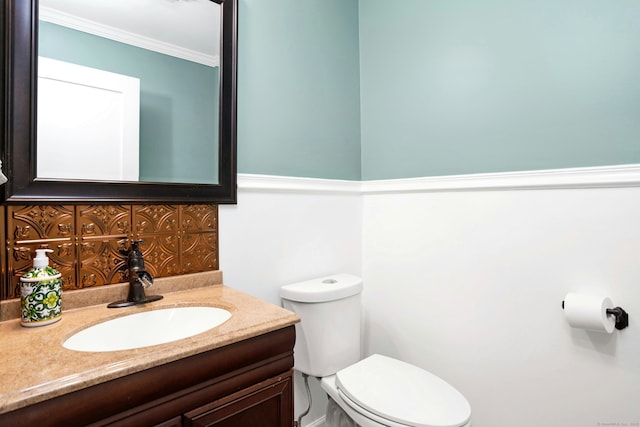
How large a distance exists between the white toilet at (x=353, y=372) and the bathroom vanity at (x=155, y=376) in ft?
1.11

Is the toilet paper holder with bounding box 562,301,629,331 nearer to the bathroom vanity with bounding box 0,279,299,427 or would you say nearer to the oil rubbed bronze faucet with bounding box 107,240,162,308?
the bathroom vanity with bounding box 0,279,299,427

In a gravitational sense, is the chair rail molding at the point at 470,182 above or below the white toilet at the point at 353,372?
above

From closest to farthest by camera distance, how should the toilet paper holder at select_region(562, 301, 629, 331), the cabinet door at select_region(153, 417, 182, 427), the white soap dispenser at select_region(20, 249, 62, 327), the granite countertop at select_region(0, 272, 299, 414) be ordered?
the granite countertop at select_region(0, 272, 299, 414) → the cabinet door at select_region(153, 417, 182, 427) → the white soap dispenser at select_region(20, 249, 62, 327) → the toilet paper holder at select_region(562, 301, 629, 331)

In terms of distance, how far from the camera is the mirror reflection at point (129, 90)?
976mm

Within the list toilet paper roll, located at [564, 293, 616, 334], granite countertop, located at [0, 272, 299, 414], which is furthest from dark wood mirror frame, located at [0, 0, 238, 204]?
toilet paper roll, located at [564, 293, 616, 334]

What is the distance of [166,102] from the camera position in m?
1.18

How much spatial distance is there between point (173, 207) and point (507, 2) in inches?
59.0

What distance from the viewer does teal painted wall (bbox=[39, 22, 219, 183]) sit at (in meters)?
1.04

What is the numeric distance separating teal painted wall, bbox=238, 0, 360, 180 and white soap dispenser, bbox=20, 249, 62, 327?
0.70m

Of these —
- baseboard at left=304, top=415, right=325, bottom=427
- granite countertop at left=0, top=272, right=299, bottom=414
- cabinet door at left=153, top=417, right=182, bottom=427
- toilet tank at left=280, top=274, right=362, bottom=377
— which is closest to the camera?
granite countertop at left=0, top=272, right=299, bottom=414

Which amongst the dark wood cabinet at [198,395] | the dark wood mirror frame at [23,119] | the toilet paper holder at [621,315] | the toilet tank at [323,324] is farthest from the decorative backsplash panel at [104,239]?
the toilet paper holder at [621,315]

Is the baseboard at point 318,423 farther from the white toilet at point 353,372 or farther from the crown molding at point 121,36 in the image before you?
the crown molding at point 121,36

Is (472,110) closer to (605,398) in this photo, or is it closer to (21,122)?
(605,398)

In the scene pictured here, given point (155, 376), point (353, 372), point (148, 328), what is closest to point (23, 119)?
point (148, 328)
